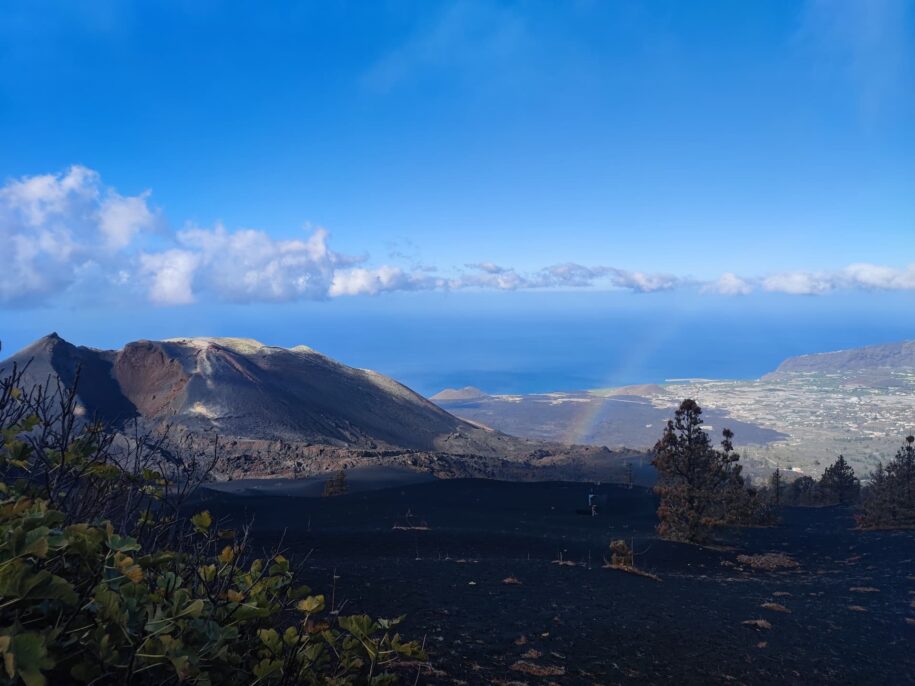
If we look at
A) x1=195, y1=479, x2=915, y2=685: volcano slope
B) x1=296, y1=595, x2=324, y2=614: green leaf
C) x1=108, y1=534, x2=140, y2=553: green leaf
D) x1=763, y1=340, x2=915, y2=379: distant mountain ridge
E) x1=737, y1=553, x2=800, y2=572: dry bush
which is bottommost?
x1=737, y1=553, x2=800, y2=572: dry bush

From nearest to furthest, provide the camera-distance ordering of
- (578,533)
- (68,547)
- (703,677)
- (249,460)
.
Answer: (68,547)
(703,677)
(578,533)
(249,460)

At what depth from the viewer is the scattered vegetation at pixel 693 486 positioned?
11.9 meters

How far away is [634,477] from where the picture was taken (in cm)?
2616

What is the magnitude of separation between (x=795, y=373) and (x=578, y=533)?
11787 cm

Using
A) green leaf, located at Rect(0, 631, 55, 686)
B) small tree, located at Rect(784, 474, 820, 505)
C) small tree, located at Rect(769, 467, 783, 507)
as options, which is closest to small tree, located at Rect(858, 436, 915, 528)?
small tree, located at Rect(769, 467, 783, 507)

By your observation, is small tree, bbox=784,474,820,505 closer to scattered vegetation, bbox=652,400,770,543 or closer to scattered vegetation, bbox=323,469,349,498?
scattered vegetation, bbox=652,400,770,543

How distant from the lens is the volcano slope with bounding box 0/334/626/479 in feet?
81.6

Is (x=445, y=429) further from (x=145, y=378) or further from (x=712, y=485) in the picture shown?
(x=712, y=485)

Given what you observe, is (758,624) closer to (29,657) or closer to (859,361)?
(29,657)

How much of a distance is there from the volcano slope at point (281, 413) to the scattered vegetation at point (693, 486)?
11.8 meters

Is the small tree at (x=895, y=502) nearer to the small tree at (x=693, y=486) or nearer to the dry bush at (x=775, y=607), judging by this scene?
the small tree at (x=693, y=486)

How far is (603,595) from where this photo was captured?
6.74 metres

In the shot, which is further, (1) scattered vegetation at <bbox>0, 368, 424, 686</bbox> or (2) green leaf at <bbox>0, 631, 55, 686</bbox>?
(1) scattered vegetation at <bbox>0, 368, 424, 686</bbox>

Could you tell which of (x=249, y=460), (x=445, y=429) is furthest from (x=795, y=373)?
(x=249, y=460)
